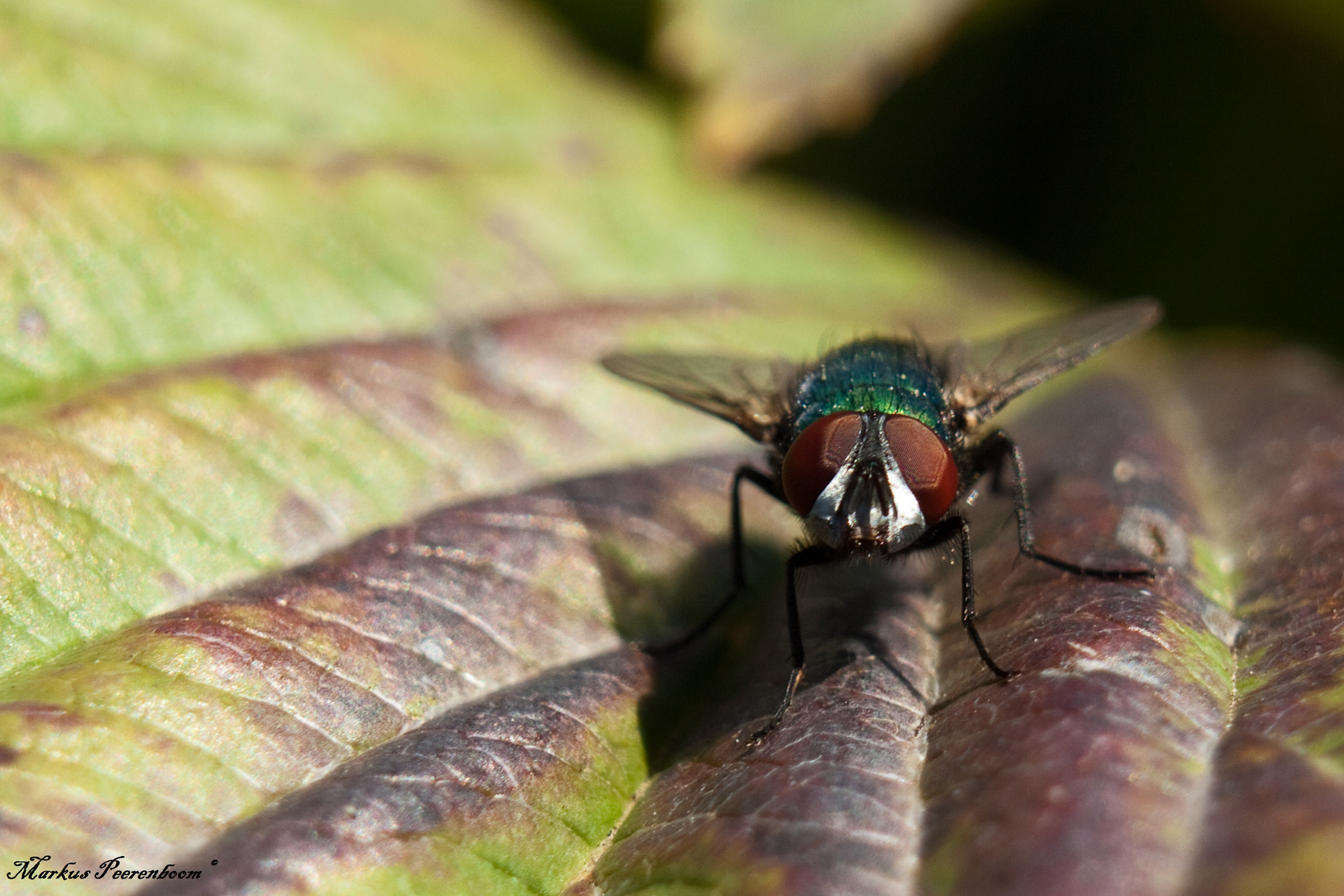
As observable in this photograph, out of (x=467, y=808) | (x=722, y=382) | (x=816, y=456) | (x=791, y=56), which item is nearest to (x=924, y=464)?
(x=816, y=456)

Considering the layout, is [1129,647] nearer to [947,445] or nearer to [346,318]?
[947,445]

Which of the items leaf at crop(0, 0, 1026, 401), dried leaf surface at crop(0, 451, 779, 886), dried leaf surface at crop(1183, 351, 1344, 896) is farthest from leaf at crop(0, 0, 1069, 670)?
dried leaf surface at crop(1183, 351, 1344, 896)

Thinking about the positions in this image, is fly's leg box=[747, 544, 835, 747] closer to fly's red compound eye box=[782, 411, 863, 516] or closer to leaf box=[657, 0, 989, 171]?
fly's red compound eye box=[782, 411, 863, 516]

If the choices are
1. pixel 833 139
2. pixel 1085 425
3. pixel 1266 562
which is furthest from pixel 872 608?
pixel 833 139

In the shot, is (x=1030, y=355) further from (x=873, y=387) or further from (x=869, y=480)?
(x=869, y=480)

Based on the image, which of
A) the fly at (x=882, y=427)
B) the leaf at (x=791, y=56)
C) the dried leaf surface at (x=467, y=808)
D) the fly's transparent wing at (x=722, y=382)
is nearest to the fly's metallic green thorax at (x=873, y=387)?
the fly at (x=882, y=427)

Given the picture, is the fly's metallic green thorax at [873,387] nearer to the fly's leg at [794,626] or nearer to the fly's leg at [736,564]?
the fly's leg at [736,564]
